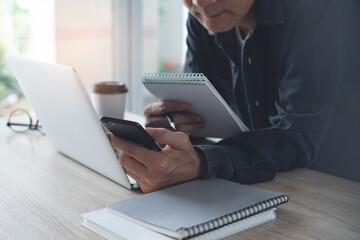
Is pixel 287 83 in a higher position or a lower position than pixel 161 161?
higher

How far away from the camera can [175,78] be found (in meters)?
0.96

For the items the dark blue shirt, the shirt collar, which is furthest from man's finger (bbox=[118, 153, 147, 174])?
the shirt collar

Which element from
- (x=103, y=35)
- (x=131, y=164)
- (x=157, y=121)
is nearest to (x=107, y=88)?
(x=157, y=121)

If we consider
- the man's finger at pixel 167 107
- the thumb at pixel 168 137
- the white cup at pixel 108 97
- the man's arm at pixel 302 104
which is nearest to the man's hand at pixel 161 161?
the thumb at pixel 168 137

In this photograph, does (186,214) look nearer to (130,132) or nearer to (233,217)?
(233,217)

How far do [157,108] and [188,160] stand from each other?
0.33 meters

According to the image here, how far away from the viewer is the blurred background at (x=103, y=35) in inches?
100

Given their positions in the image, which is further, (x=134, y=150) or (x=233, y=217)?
(x=134, y=150)

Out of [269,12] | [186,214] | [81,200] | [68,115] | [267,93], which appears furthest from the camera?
[267,93]

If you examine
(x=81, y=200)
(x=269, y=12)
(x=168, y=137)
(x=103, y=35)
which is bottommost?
(x=81, y=200)

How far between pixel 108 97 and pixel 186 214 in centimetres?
65

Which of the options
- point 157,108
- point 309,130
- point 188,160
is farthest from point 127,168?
point 309,130

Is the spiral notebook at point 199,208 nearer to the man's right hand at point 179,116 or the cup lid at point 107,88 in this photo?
the man's right hand at point 179,116

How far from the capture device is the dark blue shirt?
37.9 inches
